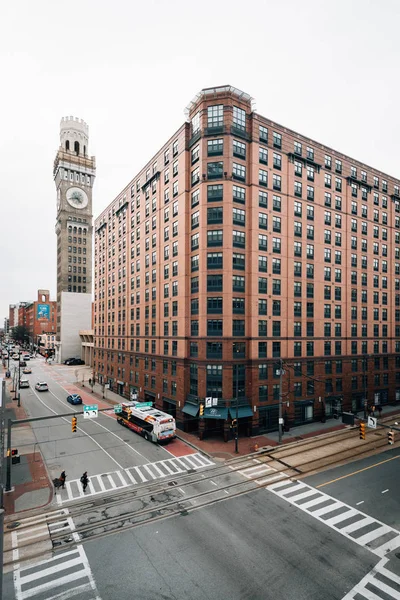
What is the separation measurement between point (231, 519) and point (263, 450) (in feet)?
43.1

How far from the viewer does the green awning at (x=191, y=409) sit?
36.7 m

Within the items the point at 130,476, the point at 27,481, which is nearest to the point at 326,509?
the point at 130,476

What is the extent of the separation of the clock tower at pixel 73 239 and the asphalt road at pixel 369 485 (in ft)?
332

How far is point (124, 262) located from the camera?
2402 inches

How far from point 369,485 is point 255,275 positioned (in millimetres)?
23259

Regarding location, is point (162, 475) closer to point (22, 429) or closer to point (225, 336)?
point (225, 336)

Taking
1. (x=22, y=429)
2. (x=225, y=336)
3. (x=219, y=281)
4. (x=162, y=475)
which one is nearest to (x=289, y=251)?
(x=219, y=281)

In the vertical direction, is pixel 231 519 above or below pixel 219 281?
below

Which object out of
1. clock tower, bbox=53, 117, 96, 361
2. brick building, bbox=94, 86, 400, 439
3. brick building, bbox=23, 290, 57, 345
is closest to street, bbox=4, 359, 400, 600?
brick building, bbox=94, 86, 400, 439

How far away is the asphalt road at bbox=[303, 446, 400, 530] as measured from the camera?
22034mm

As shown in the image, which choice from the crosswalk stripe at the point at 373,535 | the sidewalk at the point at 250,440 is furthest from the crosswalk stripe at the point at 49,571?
the sidewalk at the point at 250,440

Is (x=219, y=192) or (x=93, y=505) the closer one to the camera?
(x=93, y=505)

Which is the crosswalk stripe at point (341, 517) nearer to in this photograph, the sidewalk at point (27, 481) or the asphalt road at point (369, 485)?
the asphalt road at point (369, 485)

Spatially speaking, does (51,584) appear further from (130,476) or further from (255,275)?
(255,275)
